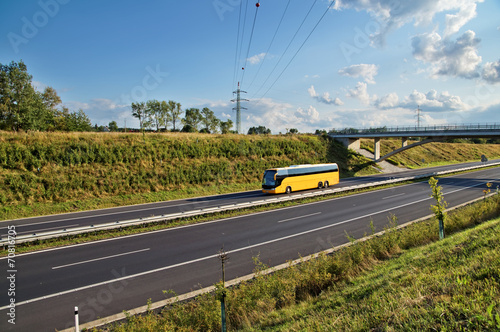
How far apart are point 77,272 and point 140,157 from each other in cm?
2008

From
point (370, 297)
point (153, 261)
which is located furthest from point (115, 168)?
point (370, 297)

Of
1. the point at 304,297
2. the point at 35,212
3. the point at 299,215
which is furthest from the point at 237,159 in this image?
the point at 304,297

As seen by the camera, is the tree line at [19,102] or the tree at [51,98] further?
the tree at [51,98]

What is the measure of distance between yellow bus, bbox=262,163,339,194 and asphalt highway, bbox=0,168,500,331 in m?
7.35

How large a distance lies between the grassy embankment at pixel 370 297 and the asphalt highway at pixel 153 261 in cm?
175

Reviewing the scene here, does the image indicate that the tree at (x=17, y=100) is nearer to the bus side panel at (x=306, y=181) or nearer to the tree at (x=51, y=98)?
the tree at (x=51, y=98)

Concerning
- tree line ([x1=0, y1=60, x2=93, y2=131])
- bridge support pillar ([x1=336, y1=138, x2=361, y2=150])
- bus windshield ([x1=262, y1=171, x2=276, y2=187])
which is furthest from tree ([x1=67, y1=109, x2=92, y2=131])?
bridge support pillar ([x1=336, y1=138, x2=361, y2=150])

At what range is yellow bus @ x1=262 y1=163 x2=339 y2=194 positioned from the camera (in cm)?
2577

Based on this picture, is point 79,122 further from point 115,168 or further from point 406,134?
point 406,134

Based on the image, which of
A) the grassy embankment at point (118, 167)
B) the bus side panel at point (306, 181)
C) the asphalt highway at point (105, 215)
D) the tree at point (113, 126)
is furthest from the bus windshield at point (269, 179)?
the tree at point (113, 126)

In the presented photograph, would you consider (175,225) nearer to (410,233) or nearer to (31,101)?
(410,233)

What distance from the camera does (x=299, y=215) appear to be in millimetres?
18078

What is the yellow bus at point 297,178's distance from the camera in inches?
1014

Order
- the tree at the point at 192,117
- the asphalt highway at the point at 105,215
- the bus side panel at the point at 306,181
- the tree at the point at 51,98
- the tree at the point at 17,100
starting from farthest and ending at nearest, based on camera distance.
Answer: the tree at the point at 192,117 < the tree at the point at 51,98 < the tree at the point at 17,100 < the bus side panel at the point at 306,181 < the asphalt highway at the point at 105,215
